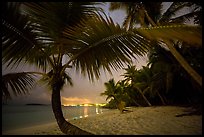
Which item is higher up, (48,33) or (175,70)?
(175,70)

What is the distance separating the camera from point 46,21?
283cm

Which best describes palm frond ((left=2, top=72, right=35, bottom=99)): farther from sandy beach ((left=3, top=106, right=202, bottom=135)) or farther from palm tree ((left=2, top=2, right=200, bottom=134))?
sandy beach ((left=3, top=106, right=202, bottom=135))

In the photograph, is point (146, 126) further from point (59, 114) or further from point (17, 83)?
point (17, 83)

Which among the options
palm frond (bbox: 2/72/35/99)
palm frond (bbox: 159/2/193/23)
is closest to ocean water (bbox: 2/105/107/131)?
palm frond (bbox: 2/72/35/99)

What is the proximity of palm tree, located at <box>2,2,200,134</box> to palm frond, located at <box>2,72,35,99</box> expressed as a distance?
0.34 ft

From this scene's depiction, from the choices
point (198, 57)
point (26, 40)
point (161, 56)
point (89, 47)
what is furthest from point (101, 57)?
point (161, 56)

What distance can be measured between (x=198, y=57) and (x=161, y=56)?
277 centimetres

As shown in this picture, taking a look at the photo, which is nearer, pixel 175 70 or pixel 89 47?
pixel 89 47

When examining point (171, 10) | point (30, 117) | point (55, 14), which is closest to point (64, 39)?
point (55, 14)

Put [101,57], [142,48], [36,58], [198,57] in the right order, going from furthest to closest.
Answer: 1. [198,57]
2. [36,58]
3. [101,57]
4. [142,48]

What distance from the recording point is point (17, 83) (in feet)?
10.2

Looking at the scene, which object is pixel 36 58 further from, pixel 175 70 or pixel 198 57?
pixel 175 70

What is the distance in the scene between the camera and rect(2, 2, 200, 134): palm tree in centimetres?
262

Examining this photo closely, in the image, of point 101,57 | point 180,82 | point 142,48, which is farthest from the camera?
point 180,82
